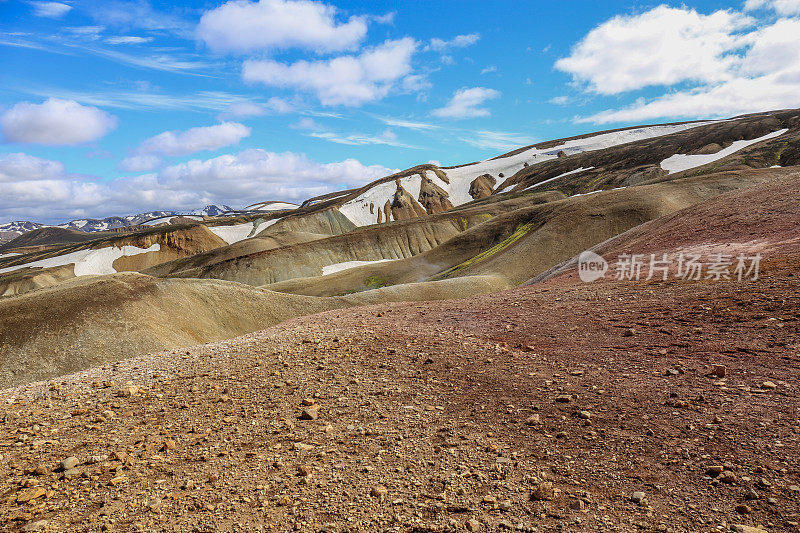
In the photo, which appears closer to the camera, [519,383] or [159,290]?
[519,383]

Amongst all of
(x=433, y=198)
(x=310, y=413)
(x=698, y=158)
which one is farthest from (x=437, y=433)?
(x=433, y=198)

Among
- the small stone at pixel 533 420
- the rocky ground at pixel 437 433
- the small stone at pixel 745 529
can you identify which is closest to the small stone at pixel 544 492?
the rocky ground at pixel 437 433

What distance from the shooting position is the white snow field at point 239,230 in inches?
7323

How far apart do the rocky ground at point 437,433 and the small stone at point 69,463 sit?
0.09 feet

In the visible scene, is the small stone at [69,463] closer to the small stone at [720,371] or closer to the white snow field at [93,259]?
the small stone at [720,371]

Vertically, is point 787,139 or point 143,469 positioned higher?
point 787,139

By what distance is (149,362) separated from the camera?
12227 millimetres

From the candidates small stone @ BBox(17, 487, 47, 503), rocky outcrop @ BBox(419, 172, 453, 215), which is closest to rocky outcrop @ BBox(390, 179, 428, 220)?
rocky outcrop @ BBox(419, 172, 453, 215)

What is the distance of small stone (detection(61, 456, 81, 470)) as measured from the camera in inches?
281

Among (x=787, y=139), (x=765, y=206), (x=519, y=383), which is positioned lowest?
(x=519, y=383)

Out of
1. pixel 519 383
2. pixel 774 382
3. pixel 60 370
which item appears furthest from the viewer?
pixel 60 370

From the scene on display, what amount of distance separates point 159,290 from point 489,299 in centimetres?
3176

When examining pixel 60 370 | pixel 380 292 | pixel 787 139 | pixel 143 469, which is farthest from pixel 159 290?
pixel 787 139

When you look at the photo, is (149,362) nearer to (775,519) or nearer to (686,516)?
(686,516)
